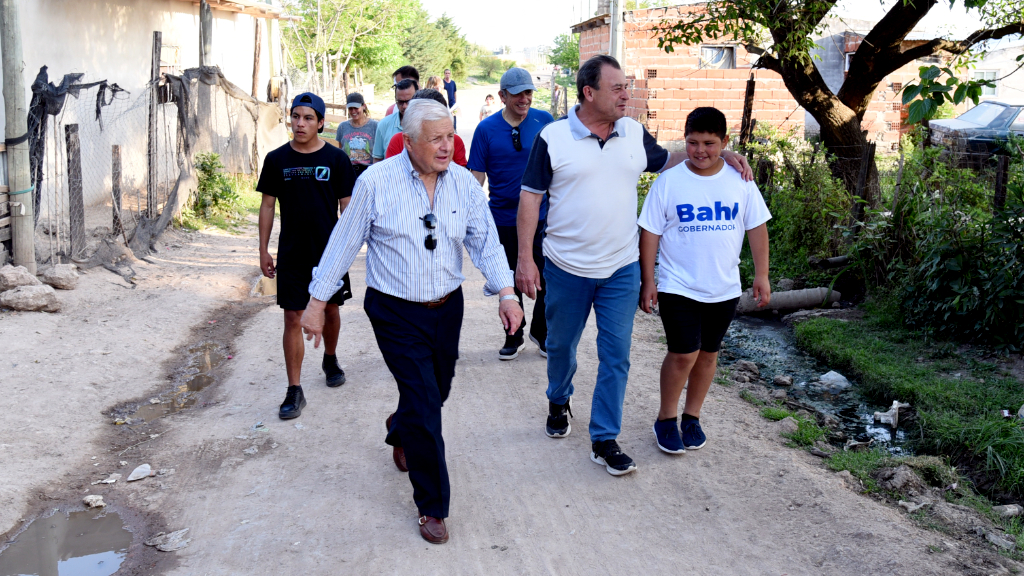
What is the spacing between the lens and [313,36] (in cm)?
3875

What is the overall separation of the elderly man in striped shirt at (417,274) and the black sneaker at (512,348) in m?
2.51

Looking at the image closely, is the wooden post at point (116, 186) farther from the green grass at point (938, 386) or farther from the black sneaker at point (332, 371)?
the green grass at point (938, 386)

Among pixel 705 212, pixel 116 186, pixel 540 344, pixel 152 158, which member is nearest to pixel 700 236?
pixel 705 212

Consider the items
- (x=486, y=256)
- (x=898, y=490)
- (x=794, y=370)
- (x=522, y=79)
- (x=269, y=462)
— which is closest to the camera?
(x=486, y=256)

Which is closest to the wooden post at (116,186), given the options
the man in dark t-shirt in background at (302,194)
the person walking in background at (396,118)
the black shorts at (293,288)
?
the person walking in background at (396,118)

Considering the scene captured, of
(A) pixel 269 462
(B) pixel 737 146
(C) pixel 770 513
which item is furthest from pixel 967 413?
(B) pixel 737 146

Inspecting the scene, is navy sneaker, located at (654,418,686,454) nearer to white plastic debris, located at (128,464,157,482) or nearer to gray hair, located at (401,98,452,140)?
gray hair, located at (401,98,452,140)

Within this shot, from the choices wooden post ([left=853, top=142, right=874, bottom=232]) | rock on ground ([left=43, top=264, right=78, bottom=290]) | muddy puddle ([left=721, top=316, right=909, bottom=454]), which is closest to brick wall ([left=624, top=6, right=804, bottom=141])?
wooden post ([left=853, top=142, right=874, bottom=232])

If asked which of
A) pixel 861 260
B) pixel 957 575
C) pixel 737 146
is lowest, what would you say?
pixel 957 575

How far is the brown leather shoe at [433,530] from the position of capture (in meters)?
3.60

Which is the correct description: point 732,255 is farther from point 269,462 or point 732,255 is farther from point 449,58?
point 449,58

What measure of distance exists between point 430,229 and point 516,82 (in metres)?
2.25

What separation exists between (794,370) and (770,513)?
9.45 ft

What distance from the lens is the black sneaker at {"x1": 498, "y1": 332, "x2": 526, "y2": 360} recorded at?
20.2ft
